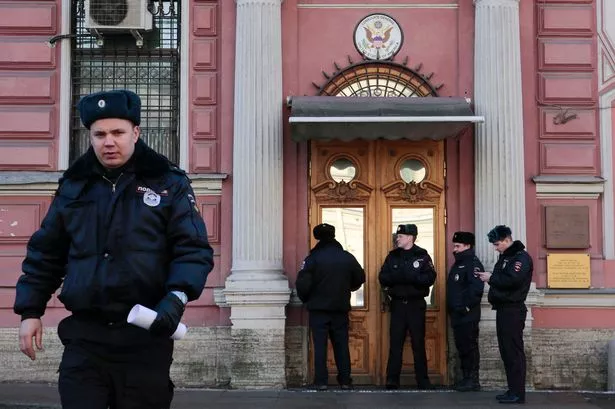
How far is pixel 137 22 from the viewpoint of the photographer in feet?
40.6

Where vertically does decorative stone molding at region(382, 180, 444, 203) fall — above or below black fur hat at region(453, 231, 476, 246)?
above

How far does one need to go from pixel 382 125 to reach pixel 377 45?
4.57 feet

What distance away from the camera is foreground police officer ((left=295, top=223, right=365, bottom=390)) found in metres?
11.6

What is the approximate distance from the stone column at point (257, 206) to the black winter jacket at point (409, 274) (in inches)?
46.3

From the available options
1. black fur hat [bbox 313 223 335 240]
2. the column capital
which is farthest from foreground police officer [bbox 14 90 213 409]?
the column capital

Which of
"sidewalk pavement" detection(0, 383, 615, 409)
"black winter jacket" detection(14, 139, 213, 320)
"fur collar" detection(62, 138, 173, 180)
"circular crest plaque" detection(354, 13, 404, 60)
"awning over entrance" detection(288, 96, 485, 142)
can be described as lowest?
"sidewalk pavement" detection(0, 383, 615, 409)

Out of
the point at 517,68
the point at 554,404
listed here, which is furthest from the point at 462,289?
the point at 517,68

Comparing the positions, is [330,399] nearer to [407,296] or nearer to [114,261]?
[407,296]

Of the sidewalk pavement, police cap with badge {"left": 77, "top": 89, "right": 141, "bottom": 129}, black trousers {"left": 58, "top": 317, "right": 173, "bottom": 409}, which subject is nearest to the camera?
black trousers {"left": 58, "top": 317, "right": 173, "bottom": 409}

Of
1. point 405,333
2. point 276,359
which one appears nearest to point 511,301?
point 405,333

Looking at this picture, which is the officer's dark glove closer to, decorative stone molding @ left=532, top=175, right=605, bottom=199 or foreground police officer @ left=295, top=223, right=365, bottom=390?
foreground police officer @ left=295, top=223, right=365, bottom=390

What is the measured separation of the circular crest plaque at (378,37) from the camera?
12.6m

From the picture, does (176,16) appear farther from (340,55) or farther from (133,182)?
(133,182)

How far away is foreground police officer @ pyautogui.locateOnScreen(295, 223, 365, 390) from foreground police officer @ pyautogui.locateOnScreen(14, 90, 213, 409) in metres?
6.48
